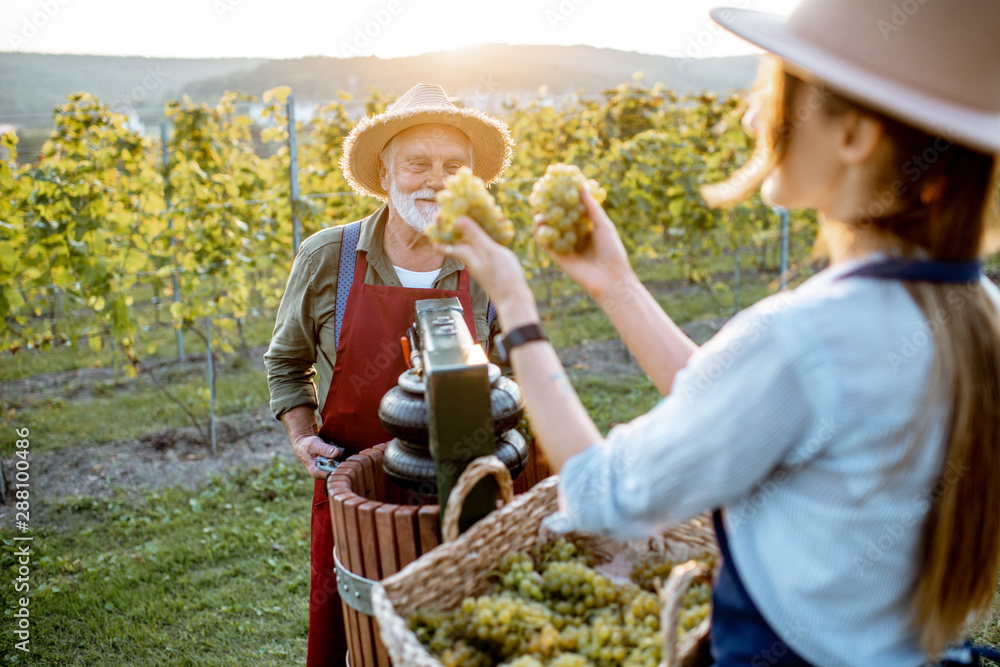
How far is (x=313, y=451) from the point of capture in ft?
8.65

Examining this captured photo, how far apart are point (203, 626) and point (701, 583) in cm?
Result: 329

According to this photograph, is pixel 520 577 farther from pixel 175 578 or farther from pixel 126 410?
pixel 126 410

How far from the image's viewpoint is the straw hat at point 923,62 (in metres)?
1.07

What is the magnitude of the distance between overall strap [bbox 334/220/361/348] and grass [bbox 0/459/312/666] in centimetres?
203

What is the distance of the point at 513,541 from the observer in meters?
1.73

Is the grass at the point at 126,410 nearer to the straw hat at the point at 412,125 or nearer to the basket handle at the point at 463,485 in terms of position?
the straw hat at the point at 412,125

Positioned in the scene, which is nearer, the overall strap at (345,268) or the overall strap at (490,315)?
the overall strap at (345,268)

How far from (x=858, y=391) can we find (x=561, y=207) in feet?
2.76

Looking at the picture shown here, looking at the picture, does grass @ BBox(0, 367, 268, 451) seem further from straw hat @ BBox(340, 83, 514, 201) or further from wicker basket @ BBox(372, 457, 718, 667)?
wicker basket @ BBox(372, 457, 718, 667)

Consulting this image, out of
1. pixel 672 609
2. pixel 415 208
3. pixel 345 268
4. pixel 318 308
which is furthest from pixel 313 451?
pixel 672 609

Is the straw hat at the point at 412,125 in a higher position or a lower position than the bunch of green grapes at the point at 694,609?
higher

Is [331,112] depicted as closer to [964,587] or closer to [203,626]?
[203,626]

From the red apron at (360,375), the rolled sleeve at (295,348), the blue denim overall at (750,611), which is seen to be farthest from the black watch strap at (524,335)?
the rolled sleeve at (295,348)

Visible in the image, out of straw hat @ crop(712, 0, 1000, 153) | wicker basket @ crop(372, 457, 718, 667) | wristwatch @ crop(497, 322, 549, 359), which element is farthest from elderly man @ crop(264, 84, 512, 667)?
straw hat @ crop(712, 0, 1000, 153)
